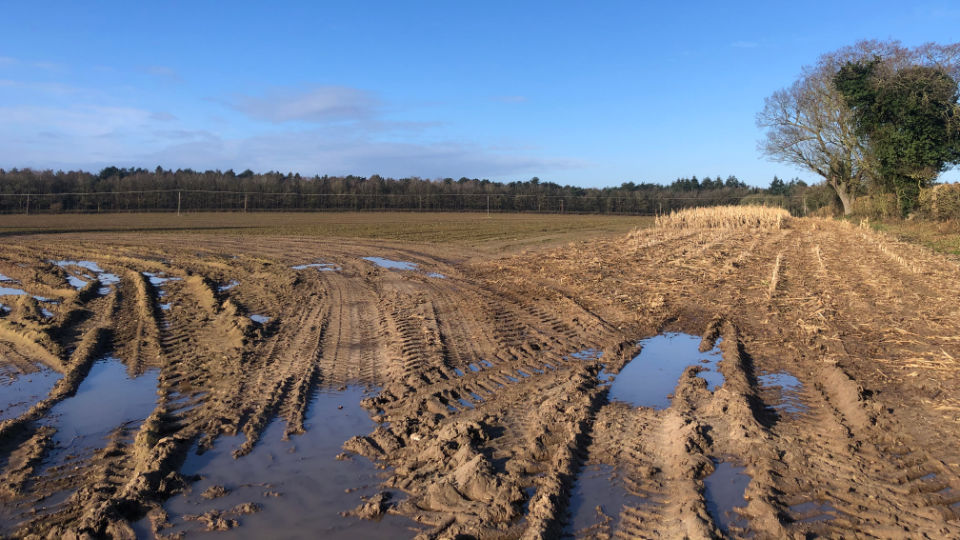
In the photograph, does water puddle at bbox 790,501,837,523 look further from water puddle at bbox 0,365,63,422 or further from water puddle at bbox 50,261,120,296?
water puddle at bbox 50,261,120,296

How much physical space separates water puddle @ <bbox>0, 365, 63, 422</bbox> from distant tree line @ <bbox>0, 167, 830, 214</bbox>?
40486mm

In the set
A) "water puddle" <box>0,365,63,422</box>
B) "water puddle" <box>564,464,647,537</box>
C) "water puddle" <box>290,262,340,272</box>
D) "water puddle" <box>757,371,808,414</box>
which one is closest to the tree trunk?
"water puddle" <box>290,262,340,272</box>

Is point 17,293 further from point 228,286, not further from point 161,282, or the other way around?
point 228,286

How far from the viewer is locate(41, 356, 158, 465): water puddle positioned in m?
4.41

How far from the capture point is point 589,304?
31.2 feet

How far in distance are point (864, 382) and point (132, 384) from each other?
655 centimetres

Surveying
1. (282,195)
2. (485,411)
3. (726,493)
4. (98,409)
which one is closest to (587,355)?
(485,411)

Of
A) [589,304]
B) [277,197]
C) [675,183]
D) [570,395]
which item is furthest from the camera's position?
[675,183]

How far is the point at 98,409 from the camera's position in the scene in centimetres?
514

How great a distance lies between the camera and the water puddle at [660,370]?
5.43m

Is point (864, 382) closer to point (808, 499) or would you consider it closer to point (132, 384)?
point (808, 499)

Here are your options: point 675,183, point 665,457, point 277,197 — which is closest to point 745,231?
point 665,457

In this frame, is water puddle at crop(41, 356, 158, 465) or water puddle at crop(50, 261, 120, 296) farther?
water puddle at crop(50, 261, 120, 296)

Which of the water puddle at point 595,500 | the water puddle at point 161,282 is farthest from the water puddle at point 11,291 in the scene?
the water puddle at point 595,500
